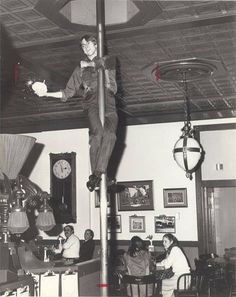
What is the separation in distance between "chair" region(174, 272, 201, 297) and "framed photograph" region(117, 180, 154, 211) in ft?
9.40

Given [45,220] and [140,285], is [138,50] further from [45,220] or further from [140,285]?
[140,285]

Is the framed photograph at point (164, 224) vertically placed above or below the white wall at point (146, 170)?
below

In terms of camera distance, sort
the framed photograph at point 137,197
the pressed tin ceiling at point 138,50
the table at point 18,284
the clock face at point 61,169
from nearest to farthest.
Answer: the table at point 18,284 < the pressed tin ceiling at point 138,50 < the framed photograph at point 137,197 < the clock face at point 61,169

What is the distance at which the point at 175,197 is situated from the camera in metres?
9.62

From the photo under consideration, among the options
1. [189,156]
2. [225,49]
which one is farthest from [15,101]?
[225,49]

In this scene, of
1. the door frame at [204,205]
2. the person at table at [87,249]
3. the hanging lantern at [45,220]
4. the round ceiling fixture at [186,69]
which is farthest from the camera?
the door frame at [204,205]

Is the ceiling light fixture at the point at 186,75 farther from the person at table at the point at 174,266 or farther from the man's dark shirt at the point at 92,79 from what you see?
the man's dark shirt at the point at 92,79

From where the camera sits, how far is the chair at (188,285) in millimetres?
6340

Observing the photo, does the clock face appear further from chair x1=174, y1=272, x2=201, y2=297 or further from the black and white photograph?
chair x1=174, y1=272, x2=201, y2=297

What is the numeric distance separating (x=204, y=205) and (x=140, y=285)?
383 cm

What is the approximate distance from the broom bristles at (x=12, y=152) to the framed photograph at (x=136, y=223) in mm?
6309

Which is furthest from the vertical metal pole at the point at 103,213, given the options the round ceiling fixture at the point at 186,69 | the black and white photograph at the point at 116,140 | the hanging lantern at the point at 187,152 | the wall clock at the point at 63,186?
the wall clock at the point at 63,186

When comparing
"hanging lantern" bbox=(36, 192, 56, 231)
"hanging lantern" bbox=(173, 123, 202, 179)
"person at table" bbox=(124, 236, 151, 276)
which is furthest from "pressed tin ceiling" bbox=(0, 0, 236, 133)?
"person at table" bbox=(124, 236, 151, 276)

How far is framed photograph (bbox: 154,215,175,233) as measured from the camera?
955 centimetres
